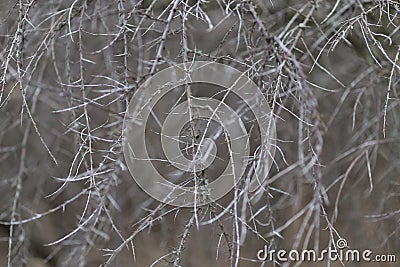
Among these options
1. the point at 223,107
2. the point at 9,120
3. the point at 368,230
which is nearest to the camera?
the point at 223,107

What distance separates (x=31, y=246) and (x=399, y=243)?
2107mm

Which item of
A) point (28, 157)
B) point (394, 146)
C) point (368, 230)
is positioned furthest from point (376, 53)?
point (28, 157)

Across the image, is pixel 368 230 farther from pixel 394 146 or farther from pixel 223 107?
pixel 223 107

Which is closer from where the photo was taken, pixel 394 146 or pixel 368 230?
pixel 394 146

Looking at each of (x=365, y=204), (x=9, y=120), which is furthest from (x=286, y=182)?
(x=9, y=120)

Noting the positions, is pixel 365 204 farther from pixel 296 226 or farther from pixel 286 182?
pixel 286 182

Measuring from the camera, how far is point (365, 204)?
3.24 m

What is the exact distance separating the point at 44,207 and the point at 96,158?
0.66m

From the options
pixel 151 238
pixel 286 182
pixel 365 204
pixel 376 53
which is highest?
pixel 376 53

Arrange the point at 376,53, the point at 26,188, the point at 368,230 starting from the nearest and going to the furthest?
1. the point at 376,53
2. the point at 368,230
3. the point at 26,188

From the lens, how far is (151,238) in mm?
3811

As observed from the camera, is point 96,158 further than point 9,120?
Yes

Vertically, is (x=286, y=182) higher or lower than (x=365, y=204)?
higher

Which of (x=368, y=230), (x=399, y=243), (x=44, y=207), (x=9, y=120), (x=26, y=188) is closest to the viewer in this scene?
(x=399, y=243)
